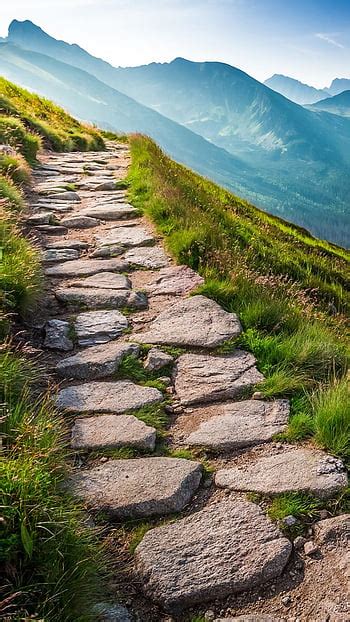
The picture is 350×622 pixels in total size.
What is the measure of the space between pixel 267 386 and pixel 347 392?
26.2 inches

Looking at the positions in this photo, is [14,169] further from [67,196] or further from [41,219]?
[41,219]

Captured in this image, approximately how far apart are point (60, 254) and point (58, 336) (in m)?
2.62

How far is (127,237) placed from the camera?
7.63 metres

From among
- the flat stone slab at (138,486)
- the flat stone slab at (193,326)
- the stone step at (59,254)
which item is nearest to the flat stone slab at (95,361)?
the flat stone slab at (193,326)

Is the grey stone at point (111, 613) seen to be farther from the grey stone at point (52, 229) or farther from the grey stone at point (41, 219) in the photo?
the grey stone at point (41, 219)

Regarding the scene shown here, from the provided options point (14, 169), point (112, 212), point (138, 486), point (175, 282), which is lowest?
point (138, 486)

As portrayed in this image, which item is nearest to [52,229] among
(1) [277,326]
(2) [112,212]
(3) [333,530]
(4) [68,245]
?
(4) [68,245]

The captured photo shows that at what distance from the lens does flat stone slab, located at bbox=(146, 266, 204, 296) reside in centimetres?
565

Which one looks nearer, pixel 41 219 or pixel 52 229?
pixel 52 229

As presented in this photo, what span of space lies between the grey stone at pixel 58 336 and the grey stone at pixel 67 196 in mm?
5871

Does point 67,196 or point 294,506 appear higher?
point 67,196

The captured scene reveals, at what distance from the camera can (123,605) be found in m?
2.23

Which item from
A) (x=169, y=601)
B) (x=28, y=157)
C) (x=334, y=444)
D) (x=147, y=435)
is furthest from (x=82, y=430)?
(x=28, y=157)

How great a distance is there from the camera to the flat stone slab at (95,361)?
4.03 meters
